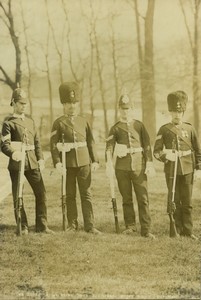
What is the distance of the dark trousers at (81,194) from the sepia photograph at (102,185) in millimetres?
11

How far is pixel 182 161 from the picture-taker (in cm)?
549

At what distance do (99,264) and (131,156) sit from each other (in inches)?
55.8

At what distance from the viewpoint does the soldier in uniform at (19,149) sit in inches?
216

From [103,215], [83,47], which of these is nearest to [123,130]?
[103,215]

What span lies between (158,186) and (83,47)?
11.8 feet

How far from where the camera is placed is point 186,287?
407cm

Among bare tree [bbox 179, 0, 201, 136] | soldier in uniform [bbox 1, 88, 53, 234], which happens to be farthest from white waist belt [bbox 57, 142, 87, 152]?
bare tree [bbox 179, 0, 201, 136]

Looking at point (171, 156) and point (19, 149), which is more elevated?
point (19, 149)

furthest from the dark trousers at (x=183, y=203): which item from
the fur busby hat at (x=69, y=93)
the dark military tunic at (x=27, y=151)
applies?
the dark military tunic at (x=27, y=151)

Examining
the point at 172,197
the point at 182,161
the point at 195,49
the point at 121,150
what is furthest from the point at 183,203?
the point at 195,49

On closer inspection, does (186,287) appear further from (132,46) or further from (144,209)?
(132,46)

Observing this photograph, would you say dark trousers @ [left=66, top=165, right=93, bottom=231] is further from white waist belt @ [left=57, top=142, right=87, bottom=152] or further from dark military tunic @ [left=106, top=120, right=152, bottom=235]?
dark military tunic @ [left=106, top=120, right=152, bottom=235]

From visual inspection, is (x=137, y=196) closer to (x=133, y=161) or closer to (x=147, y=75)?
(x=133, y=161)

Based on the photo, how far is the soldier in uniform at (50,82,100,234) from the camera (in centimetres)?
566
